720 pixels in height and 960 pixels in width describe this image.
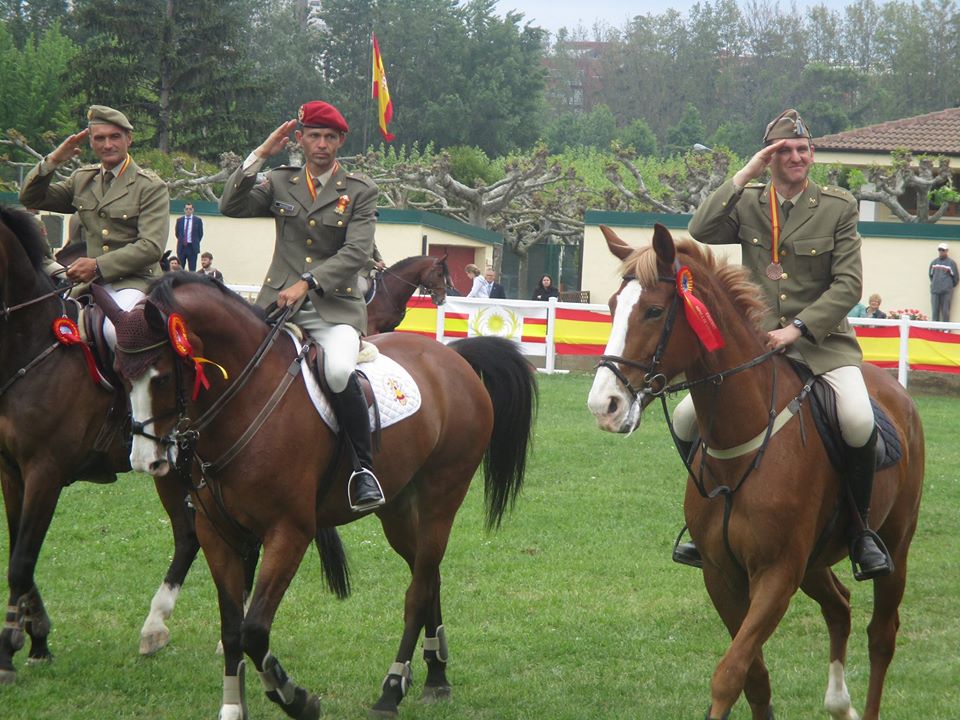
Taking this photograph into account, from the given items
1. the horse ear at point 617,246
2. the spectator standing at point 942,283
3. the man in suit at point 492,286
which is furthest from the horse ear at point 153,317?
the spectator standing at point 942,283

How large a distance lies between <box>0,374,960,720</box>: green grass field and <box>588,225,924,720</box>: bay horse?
1248 mm

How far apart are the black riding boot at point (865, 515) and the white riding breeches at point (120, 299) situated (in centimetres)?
424

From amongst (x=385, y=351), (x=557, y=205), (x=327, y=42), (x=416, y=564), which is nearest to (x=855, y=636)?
(x=416, y=564)

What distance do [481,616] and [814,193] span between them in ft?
12.5

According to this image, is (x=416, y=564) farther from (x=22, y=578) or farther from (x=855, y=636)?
(x=855, y=636)

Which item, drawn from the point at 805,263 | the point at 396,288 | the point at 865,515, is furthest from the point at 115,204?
the point at 396,288

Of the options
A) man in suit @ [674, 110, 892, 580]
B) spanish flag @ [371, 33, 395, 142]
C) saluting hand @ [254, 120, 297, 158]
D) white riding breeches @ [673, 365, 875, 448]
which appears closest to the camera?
white riding breeches @ [673, 365, 875, 448]

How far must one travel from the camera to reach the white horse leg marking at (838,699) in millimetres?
6246

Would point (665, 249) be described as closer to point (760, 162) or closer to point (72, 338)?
point (760, 162)

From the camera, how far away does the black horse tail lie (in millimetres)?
8102

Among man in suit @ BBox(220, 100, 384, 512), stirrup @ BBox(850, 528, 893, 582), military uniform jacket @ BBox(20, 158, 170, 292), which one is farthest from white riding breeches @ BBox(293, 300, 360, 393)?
stirrup @ BBox(850, 528, 893, 582)

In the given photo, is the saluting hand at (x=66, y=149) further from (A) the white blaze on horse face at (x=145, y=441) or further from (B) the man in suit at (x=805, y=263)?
(B) the man in suit at (x=805, y=263)

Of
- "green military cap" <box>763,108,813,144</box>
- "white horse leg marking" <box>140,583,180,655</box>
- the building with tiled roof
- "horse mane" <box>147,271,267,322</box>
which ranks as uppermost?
the building with tiled roof

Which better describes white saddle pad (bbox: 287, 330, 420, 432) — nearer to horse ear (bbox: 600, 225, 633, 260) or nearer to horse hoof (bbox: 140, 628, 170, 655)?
horse ear (bbox: 600, 225, 633, 260)
